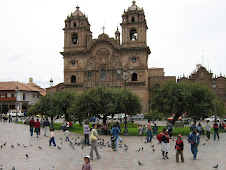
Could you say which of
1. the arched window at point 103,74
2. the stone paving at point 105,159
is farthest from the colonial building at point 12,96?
the stone paving at point 105,159

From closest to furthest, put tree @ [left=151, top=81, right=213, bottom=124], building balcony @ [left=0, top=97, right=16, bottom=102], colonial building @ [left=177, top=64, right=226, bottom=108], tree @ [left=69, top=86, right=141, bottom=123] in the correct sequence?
tree @ [left=151, top=81, right=213, bottom=124]
tree @ [left=69, top=86, right=141, bottom=123]
colonial building @ [left=177, top=64, right=226, bottom=108]
building balcony @ [left=0, top=97, right=16, bottom=102]

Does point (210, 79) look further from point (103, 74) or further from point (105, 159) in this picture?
point (105, 159)

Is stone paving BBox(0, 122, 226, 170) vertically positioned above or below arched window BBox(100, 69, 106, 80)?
below

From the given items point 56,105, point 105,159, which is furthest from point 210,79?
point 105,159

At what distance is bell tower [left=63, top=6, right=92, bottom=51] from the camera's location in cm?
5666

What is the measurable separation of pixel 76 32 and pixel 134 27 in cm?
1195

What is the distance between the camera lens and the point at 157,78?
184 ft

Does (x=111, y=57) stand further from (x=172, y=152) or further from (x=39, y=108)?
(x=172, y=152)

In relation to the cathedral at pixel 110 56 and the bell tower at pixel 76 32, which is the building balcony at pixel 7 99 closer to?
the cathedral at pixel 110 56

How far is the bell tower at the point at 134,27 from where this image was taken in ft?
174

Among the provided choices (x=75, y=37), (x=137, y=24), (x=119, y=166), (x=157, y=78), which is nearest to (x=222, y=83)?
(x=157, y=78)

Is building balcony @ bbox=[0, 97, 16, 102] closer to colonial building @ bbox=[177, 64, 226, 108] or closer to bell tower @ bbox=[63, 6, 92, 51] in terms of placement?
bell tower @ bbox=[63, 6, 92, 51]

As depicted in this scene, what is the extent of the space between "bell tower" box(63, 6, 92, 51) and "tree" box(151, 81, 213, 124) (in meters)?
31.4

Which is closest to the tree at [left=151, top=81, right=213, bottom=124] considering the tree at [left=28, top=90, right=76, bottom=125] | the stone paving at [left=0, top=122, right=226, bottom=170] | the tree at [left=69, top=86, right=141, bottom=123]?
the tree at [left=69, top=86, right=141, bottom=123]
